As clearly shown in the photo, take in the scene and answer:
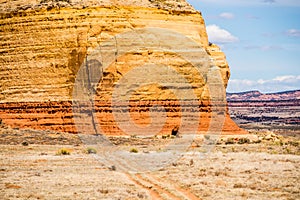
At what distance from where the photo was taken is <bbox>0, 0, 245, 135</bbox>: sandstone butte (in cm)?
3947

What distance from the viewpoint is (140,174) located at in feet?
74.2

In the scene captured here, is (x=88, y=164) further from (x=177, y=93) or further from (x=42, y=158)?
(x=177, y=93)

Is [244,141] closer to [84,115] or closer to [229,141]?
[229,141]

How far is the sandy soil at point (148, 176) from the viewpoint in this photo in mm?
17828

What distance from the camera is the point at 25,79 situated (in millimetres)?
40875

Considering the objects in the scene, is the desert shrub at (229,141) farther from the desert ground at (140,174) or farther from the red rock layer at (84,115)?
the desert ground at (140,174)

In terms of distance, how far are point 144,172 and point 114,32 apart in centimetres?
1823

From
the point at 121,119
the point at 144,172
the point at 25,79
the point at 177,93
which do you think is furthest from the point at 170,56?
the point at 144,172

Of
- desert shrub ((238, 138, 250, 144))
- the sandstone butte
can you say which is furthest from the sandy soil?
the sandstone butte

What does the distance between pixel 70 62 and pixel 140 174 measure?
18.8 meters

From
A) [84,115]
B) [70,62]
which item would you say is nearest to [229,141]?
[84,115]

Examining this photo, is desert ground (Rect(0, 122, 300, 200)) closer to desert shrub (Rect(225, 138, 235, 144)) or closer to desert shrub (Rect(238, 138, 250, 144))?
desert shrub (Rect(225, 138, 235, 144))

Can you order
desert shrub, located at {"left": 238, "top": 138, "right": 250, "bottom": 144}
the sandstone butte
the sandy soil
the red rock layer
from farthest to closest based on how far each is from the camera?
the sandstone butte, desert shrub, located at {"left": 238, "top": 138, "right": 250, "bottom": 144}, the red rock layer, the sandy soil

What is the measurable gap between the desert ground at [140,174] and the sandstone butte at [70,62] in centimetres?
531
